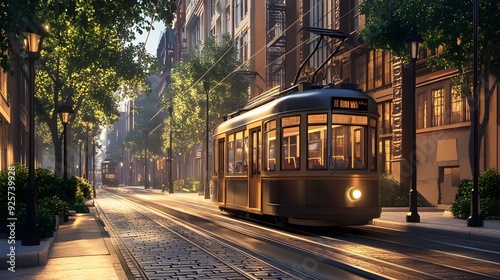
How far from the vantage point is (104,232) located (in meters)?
16.6

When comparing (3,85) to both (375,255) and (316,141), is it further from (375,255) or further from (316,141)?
(375,255)

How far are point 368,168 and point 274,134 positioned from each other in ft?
8.37

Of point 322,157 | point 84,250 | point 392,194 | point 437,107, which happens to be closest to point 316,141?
point 322,157

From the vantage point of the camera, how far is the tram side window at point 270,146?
16366 mm

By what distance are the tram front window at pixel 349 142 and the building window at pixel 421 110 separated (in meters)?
14.6

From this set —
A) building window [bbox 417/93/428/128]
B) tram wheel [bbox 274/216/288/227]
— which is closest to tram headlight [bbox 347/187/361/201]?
tram wheel [bbox 274/216/288/227]

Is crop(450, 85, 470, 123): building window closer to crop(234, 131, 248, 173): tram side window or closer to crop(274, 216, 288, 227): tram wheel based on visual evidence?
crop(234, 131, 248, 173): tram side window

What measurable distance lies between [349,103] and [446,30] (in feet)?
22.3

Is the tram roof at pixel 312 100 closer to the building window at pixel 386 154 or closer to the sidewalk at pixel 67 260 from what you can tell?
the sidewalk at pixel 67 260

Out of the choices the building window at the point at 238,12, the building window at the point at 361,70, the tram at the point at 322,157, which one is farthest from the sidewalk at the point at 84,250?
the building window at the point at 238,12

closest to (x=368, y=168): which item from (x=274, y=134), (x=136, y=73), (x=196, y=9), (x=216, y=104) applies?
(x=274, y=134)

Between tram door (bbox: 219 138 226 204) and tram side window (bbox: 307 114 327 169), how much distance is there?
648 centimetres

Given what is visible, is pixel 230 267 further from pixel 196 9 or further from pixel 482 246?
pixel 196 9

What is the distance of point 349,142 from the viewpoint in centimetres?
1519
